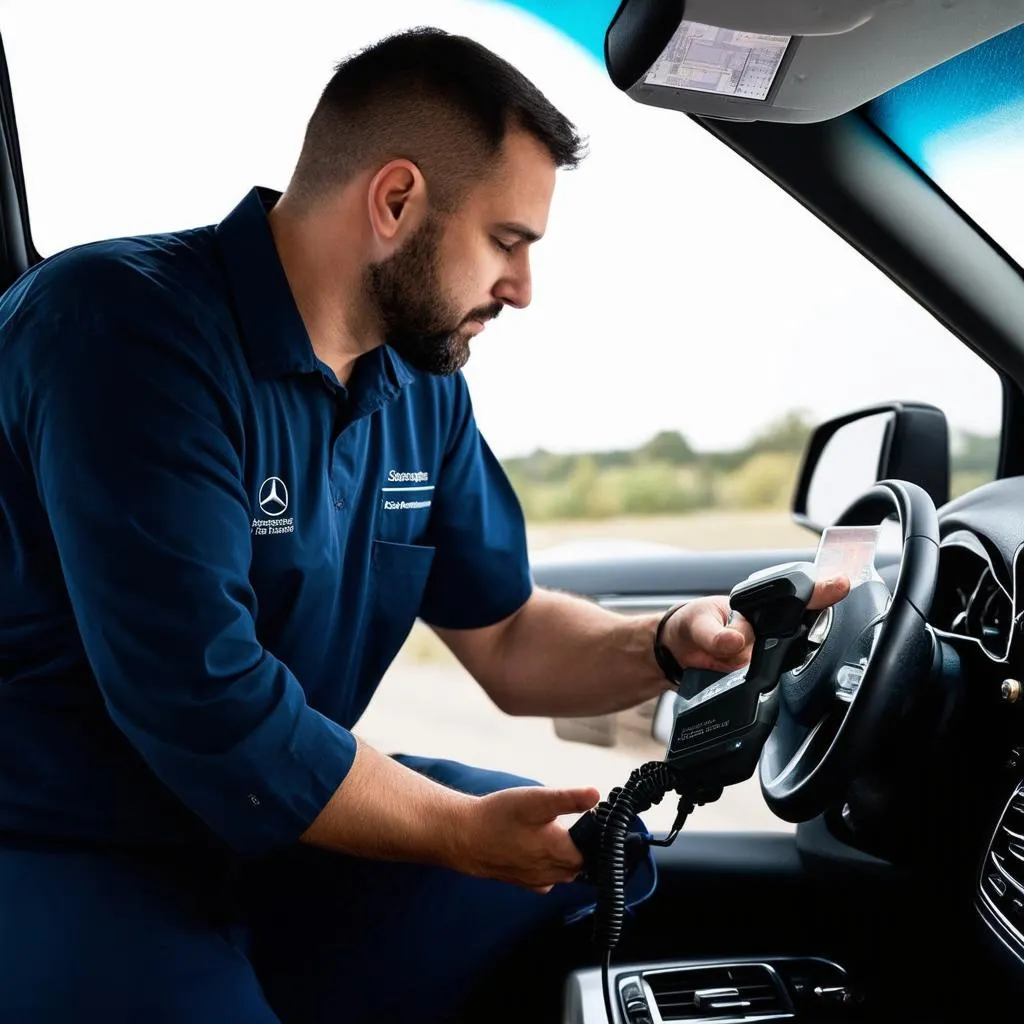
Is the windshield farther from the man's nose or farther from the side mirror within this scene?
the man's nose

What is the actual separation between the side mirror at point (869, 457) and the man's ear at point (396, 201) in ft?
2.03

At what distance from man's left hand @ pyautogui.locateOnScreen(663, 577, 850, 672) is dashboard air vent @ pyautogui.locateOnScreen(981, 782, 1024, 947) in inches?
11.6

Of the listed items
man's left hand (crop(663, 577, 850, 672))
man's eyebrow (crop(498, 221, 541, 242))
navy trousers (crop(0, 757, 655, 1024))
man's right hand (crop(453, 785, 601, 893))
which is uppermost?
man's eyebrow (crop(498, 221, 541, 242))

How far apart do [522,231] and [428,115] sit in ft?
0.53

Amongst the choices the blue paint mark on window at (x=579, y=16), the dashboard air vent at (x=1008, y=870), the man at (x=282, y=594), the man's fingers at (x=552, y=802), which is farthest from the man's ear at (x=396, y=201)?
the dashboard air vent at (x=1008, y=870)

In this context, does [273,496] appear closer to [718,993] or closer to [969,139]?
[718,993]

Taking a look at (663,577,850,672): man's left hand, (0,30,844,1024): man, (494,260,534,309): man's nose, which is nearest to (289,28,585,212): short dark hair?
(0,30,844,1024): man

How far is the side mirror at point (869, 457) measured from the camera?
1.68m

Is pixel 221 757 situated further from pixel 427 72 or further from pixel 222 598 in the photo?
pixel 427 72

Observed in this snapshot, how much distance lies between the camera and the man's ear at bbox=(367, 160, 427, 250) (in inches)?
53.4

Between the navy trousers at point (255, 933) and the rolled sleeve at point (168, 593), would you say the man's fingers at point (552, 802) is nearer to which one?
the rolled sleeve at point (168, 593)

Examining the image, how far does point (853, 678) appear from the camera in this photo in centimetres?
118

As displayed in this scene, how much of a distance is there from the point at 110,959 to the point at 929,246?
117 centimetres

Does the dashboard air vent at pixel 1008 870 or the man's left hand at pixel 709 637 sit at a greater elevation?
the man's left hand at pixel 709 637
